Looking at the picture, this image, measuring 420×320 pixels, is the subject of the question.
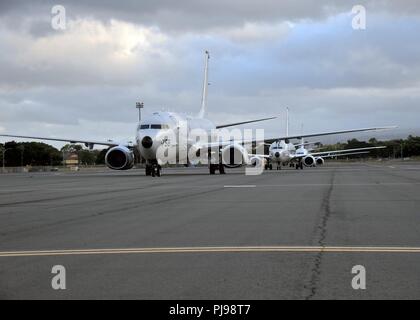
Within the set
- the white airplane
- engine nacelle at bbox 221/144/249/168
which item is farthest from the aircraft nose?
engine nacelle at bbox 221/144/249/168

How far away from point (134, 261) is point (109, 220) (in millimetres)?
4924

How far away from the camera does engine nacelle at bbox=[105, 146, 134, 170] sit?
129ft

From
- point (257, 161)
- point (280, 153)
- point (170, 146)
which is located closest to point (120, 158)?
point (170, 146)

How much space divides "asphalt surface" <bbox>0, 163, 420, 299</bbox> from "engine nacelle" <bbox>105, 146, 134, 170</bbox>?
23334 millimetres

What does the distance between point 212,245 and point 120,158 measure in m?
31.4

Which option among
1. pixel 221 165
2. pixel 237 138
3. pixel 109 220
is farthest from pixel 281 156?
pixel 109 220

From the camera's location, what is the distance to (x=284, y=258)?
774 centimetres

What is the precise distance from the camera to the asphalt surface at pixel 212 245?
610 centimetres

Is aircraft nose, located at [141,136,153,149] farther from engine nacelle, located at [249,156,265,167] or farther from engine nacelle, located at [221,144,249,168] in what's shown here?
engine nacelle, located at [249,156,265,167]

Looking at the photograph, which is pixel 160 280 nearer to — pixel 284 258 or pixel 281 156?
pixel 284 258

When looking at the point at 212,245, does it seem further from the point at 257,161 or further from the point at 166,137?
the point at 257,161

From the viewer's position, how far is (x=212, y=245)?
893cm

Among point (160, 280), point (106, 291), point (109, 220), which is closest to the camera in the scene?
point (106, 291)

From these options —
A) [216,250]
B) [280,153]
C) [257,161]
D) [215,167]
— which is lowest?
[216,250]
